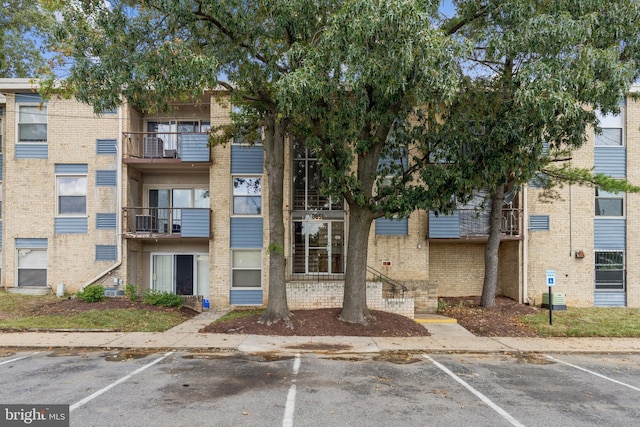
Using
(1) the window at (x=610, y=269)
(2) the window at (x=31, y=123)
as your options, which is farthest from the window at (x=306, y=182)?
(1) the window at (x=610, y=269)

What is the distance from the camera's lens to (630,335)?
35.9 ft

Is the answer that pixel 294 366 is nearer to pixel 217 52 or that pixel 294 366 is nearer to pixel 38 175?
pixel 217 52

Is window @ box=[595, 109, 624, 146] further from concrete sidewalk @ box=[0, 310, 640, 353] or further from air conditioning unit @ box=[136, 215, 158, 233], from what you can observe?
air conditioning unit @ box=[136, 215, 158, 233]

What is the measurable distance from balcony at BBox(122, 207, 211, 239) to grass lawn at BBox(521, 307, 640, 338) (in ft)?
36.3

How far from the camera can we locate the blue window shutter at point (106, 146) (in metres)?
14.8

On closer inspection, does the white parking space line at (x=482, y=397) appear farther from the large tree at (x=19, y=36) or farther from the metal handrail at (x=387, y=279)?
the large tree at (x=19, y=36)

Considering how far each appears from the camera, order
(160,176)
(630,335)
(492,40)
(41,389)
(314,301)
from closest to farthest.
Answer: (41,389) < (492,40) < (630,335) < (314,301) < (160,176)

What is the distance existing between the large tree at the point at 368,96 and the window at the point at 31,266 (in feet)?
37.4

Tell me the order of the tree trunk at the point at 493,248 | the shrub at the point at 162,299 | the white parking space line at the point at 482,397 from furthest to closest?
1. the tree trunk at the point at 493,248
2. the shrub at the point at 162,299
3. the white parking space line at the point at 482,397

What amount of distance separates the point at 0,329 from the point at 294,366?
8266 mm

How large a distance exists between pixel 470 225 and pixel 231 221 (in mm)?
8879

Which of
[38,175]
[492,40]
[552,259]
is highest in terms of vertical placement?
[492,40]

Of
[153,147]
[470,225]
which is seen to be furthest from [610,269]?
[153,147]

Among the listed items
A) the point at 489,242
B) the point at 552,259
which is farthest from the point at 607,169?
the point at 489,242
